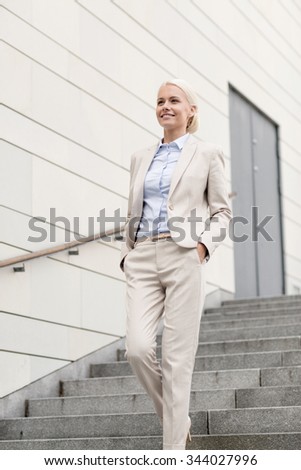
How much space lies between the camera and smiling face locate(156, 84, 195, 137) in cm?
468

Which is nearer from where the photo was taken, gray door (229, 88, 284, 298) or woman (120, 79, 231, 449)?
woman (120, 79, 231, 449)

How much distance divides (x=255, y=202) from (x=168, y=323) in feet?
23.8

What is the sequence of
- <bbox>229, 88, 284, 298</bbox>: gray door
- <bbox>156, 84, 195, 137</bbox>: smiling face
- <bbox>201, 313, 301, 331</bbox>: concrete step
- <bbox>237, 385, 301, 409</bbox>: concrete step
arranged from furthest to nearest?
<bbox>229, 88, 284, 298</bbox>: gray door < <bbox>201, 313, 301, 331</bbox>: concrete step < <bbox>237, 385, 301, 409</bbox>: concrete step < <bbox>156, 84, 195, 137</bbox>: smiling face

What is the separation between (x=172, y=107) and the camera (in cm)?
468

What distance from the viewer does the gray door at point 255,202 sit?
11.1 m

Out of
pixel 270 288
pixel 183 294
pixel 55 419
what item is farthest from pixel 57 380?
pixel 270 288

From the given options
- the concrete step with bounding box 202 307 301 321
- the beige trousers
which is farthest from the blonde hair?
the concrete step with bounding box 202 307 301 321

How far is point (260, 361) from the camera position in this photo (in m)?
6.70

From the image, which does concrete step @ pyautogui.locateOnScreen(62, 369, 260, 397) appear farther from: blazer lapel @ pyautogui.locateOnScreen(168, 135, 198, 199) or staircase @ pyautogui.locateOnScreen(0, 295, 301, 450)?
blazer lapel @ pyautogui.locateOnScreen(168, 135, 198, 199)

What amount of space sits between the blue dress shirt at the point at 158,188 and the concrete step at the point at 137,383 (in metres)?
2.06

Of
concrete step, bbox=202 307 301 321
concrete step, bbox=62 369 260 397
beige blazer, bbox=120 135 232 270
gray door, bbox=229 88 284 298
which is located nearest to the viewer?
beige blazer, bbox=120 135 232 270

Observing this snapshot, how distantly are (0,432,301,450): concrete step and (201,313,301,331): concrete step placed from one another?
2.73 meters

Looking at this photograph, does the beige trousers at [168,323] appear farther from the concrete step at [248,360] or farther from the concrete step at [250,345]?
the concrete step at [250,345]

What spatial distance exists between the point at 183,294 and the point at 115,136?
4.19 metres
